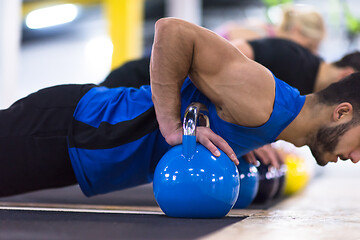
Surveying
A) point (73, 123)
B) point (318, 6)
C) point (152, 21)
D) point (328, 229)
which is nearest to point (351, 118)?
point (328, 229)

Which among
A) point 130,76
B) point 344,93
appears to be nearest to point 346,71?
point 344,93

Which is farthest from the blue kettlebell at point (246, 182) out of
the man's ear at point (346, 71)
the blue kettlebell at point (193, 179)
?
the man's ear at point (346, 71)

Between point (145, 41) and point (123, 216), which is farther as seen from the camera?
point (145, 41)

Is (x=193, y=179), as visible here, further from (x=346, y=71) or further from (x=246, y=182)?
(x=346, y=71)

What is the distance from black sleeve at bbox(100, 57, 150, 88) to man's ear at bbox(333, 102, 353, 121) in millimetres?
1205

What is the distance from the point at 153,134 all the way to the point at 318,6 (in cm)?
873

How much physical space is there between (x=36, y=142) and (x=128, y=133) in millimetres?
380

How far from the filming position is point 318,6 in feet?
32.6

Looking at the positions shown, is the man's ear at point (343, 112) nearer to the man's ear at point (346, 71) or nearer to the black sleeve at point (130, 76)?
the man's ear at point (346, 71)

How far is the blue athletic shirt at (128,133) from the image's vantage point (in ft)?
6.35

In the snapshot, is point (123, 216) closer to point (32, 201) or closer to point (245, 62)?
point (245, 62)

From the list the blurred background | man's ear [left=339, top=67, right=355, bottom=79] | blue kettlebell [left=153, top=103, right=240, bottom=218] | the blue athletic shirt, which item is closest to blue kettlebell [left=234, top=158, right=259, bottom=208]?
the blue athletic shirt

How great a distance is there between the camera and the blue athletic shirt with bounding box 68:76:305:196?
1.94 metres

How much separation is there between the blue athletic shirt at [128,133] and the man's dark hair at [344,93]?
9 centimetres
